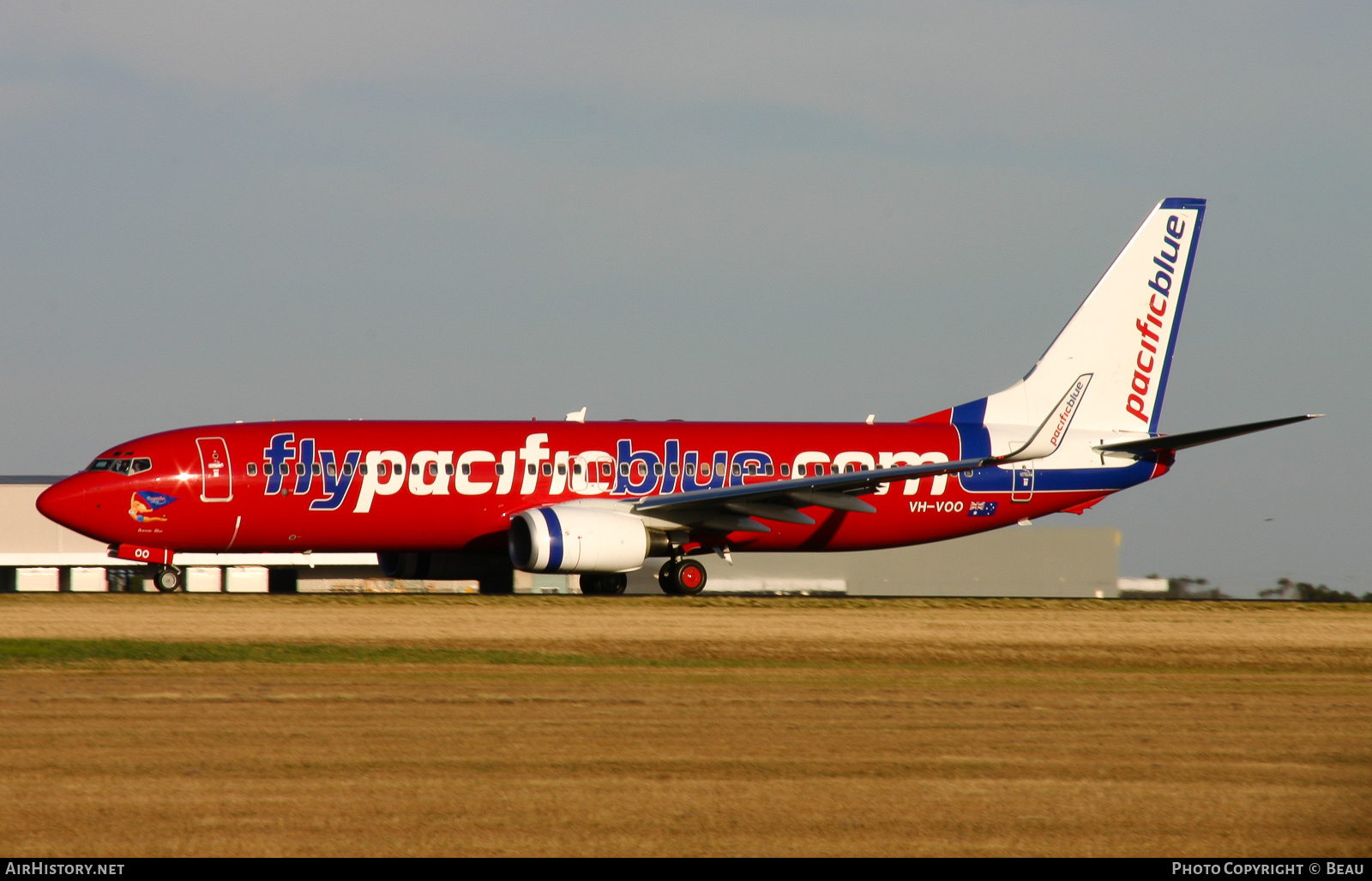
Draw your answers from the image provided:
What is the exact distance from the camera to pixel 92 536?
31.7m

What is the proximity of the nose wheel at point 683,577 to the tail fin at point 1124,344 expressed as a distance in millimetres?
8482

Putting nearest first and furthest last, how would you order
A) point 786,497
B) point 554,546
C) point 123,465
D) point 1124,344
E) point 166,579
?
point 554,546 → point 123,465 → point 786,497 → point 166,579 → point 1124,344

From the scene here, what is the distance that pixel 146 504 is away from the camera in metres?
31.1

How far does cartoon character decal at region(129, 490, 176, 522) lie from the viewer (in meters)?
31.1

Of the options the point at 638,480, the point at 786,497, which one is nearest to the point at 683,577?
the point at 638,480

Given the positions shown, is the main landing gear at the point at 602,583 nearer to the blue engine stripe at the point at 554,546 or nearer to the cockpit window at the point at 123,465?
the blue engine stripe at the point at 554,546

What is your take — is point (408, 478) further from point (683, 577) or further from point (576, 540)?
point (683, 577)

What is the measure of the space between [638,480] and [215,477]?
27.9 feet

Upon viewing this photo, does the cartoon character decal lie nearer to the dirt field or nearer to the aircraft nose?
the aircraft nose

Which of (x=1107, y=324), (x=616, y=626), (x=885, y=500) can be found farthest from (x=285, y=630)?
(x=1107, y=324)

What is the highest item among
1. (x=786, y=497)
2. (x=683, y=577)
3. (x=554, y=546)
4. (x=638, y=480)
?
(x=786, y=497)

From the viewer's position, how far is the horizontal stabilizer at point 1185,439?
31.4m

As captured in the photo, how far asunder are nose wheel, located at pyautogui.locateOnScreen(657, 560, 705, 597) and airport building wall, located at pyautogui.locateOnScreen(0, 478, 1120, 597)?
12365 millimetres

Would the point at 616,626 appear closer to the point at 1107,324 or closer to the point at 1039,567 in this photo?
the point at 1107,324
